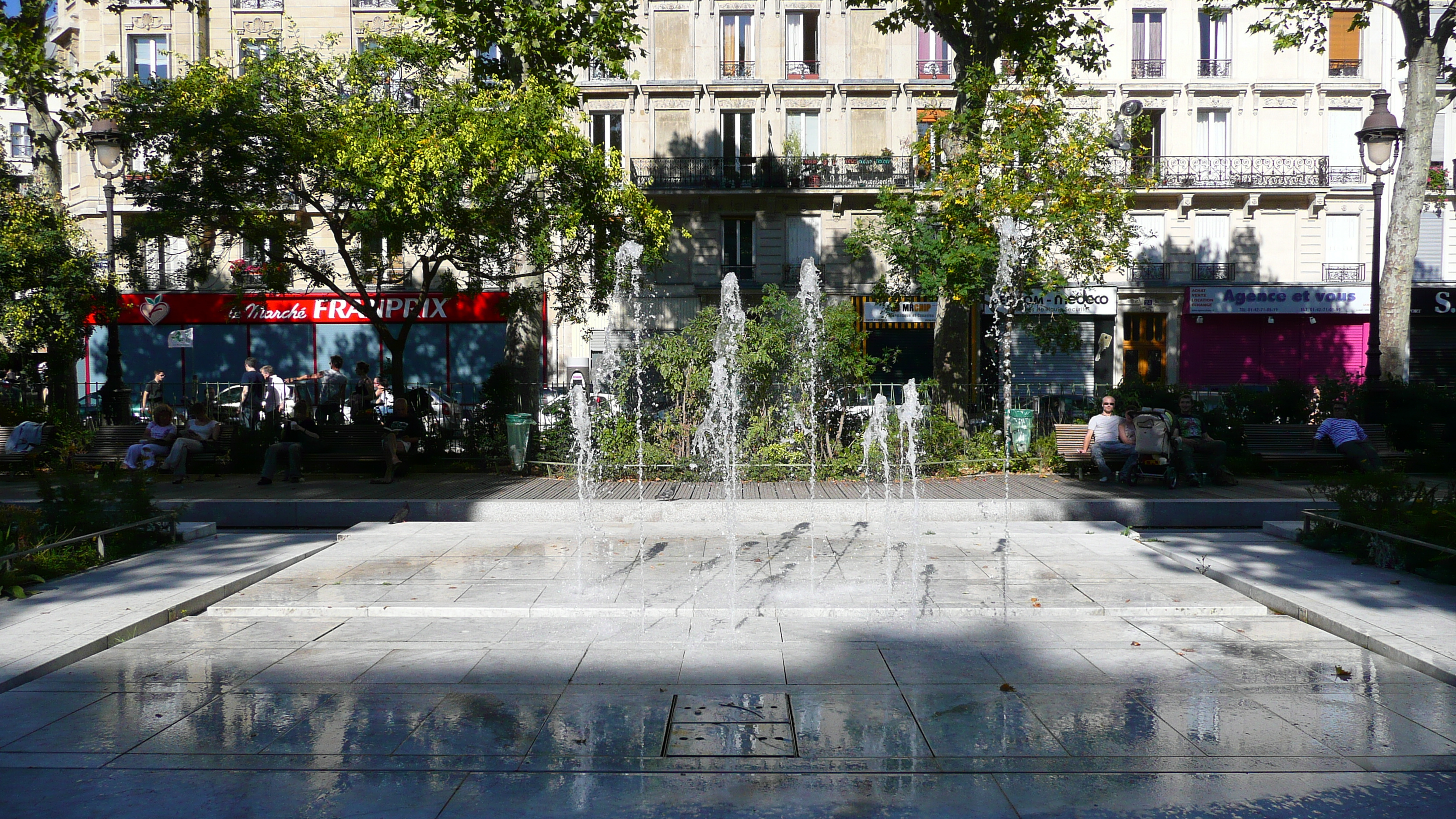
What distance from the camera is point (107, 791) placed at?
3779mm

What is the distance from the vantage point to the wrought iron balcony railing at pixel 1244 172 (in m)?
30.2

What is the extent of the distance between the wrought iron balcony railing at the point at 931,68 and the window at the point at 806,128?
3412mm

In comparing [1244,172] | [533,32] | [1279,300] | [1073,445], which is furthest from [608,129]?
[1279,300]

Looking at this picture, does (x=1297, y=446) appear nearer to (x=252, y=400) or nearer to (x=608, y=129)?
(x=252, y=400)

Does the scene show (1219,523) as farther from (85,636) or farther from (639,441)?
(85,636)

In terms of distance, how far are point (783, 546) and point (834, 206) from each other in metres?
22.5

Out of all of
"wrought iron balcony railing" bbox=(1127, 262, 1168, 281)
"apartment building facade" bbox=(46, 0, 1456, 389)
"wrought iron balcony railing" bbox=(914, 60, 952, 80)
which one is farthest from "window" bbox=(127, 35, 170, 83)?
"wrought iron balcony railing" bbox=(1127, 262, 1168, 281)

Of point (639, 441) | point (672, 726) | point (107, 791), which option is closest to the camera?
point (107, 791)

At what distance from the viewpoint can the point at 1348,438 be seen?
12.3 m

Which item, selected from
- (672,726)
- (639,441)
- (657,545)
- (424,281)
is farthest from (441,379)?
(672,726)

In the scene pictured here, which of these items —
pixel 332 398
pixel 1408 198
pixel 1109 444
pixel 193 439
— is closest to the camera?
pixel 1109 444

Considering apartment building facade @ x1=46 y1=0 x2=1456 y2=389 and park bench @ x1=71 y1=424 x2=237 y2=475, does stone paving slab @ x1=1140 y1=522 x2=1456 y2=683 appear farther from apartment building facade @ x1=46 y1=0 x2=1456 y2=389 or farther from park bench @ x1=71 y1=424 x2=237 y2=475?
apartment building facade @ x1=46 y1=0 x2=1456 y2=389

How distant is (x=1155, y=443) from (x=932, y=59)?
833 inches

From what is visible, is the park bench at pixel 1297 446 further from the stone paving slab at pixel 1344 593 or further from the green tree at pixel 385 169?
the green tree at pixel 385 169
